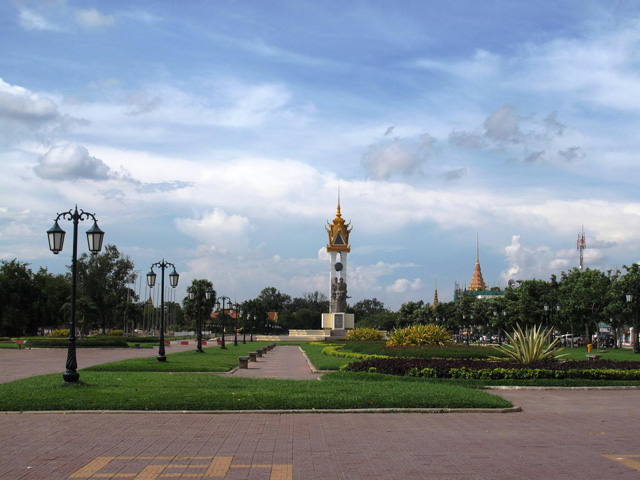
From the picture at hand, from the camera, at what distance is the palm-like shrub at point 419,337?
29219 millimetres

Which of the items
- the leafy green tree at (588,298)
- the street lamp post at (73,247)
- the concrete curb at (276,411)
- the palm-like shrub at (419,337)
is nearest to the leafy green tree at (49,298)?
the palm-like shrub at (419,337)

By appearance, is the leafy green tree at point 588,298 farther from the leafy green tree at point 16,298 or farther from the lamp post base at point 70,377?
the leafy green tree at point 16,298

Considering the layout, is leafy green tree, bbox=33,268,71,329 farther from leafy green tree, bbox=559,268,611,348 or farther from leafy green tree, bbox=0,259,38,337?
leafy green tree, bbox=559,268,611,348

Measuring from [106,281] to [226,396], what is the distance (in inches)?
2880

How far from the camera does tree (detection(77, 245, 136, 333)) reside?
3140 inches

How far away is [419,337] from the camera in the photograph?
2948cm

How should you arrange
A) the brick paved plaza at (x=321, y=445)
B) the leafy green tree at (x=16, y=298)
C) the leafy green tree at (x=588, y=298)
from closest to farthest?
the brick paved plaza at (x=321, y=445) → the leafy green tree at (x=588, y=298) → the leafy green tree at (x=16, y=298)

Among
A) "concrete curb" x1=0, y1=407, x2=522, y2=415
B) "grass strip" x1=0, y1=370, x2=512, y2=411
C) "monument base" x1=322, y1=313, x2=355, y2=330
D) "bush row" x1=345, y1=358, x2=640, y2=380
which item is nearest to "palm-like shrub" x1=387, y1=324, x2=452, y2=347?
"bush row" x1=345, y1=358, x2=640, y2=380

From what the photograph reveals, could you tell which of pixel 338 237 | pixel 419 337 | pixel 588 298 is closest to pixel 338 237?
pixel 338 237

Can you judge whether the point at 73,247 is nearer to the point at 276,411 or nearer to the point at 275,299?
the point at 276,411

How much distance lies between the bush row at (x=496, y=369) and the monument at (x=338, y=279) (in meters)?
65.3

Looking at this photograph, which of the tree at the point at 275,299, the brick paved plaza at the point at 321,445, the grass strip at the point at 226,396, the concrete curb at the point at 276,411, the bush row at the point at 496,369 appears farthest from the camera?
the tree at the point at 275,299

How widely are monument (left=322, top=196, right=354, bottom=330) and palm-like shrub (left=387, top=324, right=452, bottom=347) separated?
55107mm

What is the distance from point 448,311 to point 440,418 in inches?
2424
